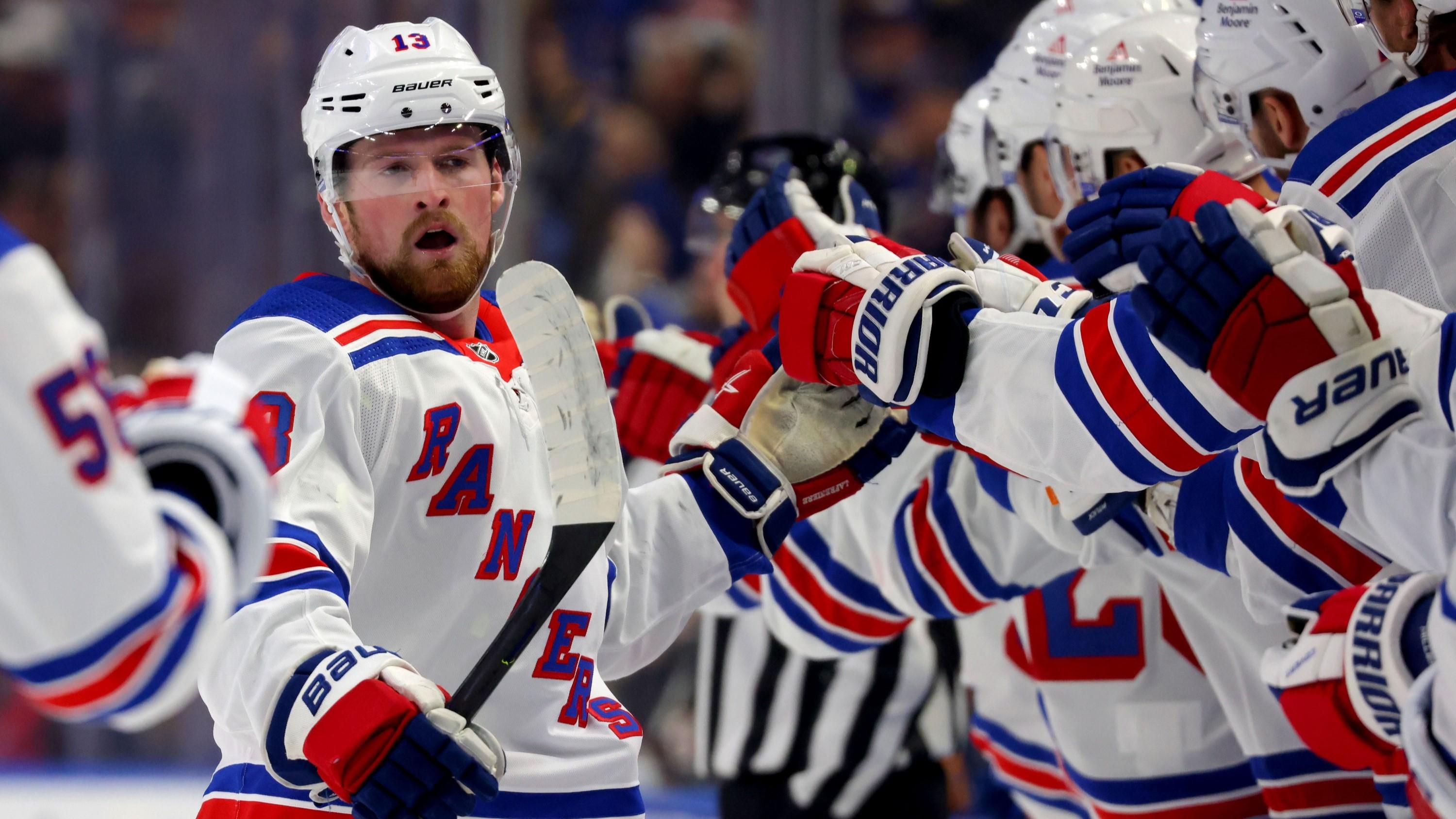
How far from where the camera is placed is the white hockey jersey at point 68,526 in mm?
1058

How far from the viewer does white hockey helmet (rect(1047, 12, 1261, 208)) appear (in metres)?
2.60

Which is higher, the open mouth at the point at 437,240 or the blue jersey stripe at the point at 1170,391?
the open mouth at the point at 437,240

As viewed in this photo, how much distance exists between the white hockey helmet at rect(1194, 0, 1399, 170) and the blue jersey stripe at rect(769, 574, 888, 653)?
1227 mm

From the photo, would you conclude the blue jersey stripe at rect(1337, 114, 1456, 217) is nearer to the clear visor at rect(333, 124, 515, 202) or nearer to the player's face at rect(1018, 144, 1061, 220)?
the player's face at rect(1018, 144, 1061, 220)

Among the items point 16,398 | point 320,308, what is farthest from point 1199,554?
point 16,398

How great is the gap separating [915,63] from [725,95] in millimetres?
639

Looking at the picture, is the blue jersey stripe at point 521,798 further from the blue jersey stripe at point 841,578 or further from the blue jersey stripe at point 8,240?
the blue jersey stripe at point 841,578

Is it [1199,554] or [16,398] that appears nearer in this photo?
[16,398]

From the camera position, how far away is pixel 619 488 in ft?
6.27

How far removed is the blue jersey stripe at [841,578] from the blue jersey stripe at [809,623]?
0.08 meters

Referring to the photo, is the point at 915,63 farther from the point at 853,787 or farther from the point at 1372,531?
the point at 1372,531

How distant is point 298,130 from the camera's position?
5383mm

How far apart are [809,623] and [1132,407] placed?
4.72ft

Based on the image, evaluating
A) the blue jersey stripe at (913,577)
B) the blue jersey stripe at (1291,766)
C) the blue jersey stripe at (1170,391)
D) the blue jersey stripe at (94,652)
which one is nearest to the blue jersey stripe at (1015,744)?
the blue jersey stripe at (913,577)
